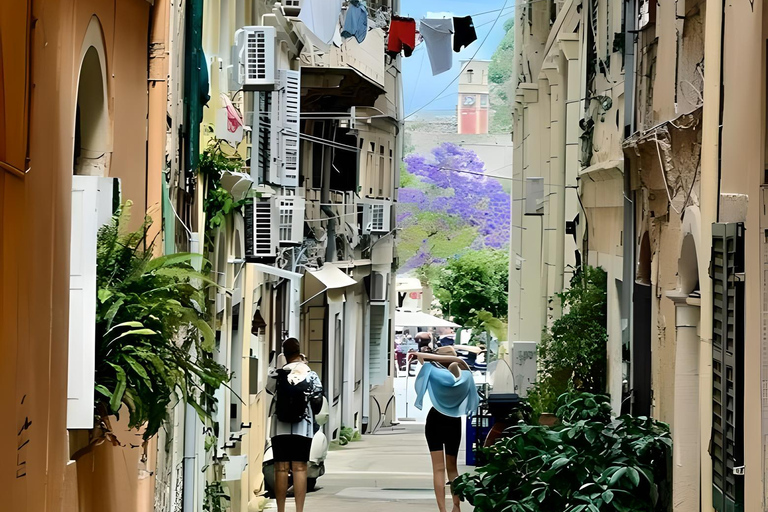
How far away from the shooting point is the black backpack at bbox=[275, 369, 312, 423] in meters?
11.7

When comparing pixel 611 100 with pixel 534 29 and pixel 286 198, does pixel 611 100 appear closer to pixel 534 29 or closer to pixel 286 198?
pixel 286 198

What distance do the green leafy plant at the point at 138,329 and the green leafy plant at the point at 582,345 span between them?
23.8ft

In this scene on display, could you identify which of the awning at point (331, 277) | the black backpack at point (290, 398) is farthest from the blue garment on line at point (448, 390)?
the awning at point (331, 277)

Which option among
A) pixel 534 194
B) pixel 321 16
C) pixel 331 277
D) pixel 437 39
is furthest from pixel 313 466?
pixel 331 277

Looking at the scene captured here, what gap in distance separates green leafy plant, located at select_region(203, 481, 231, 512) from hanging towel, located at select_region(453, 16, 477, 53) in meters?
8.71

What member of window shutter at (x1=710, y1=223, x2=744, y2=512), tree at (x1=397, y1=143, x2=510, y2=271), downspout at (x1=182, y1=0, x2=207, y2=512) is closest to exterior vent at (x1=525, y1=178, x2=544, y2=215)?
downspout at (x1=182, y1=0, x2=207, y2=512)

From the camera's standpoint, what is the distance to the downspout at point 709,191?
670 cm

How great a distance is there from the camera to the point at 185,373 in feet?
18.8

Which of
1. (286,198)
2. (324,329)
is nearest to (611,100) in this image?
(286,198)

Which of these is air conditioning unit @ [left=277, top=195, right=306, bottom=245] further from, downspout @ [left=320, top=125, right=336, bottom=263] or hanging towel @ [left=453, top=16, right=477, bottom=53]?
downspout @ [left=320, top=125, right=336, bottom=263]

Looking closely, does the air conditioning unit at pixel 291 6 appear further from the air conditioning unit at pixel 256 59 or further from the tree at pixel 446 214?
the tree at pixel 446 214

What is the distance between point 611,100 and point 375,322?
20.6 meters

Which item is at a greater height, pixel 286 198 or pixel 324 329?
pixel 286 198

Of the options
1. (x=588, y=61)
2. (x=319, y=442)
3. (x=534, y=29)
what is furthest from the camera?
(x=534, y=29)
